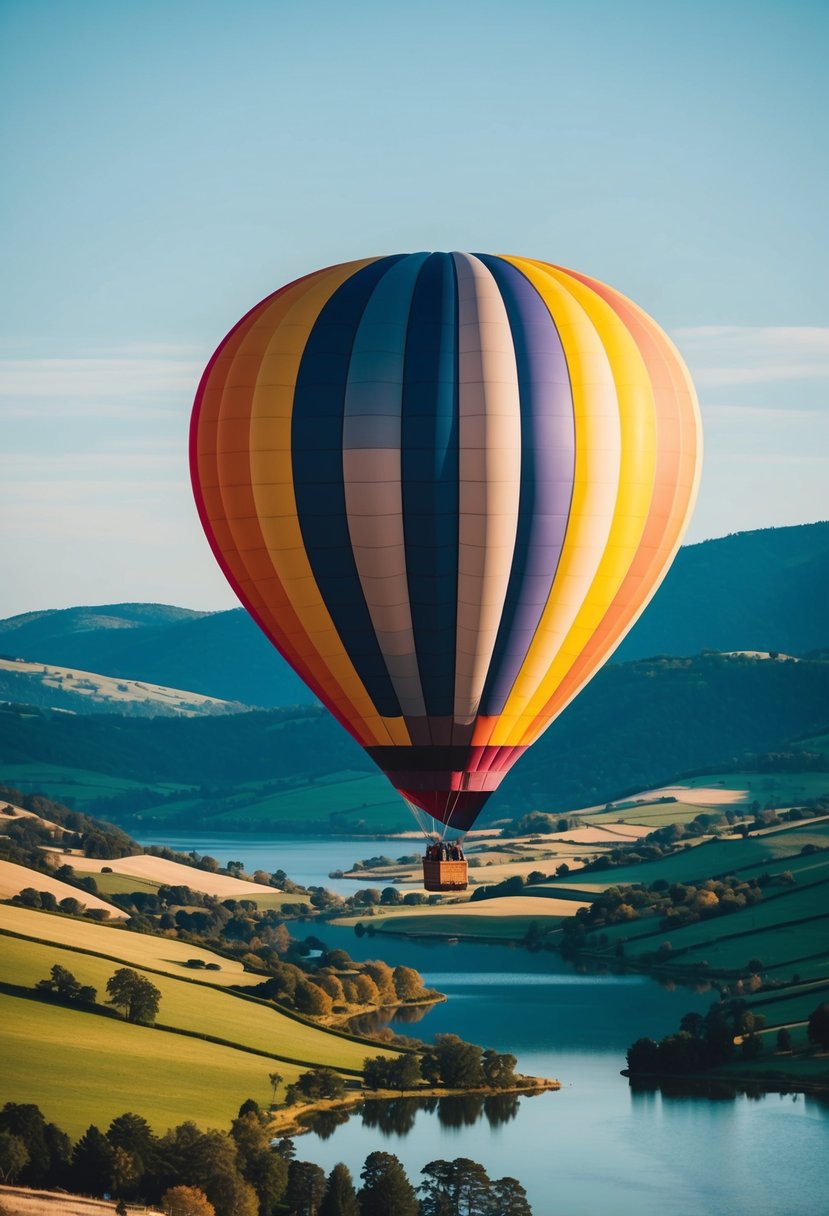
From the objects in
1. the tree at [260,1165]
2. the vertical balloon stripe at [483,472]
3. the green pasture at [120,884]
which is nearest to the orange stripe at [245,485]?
the vertical balloon stripe at [483,472]

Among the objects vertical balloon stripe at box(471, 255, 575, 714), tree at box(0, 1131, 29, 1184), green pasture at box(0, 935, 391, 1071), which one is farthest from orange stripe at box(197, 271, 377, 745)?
green pasture at box(0, 935, 391, 1071)

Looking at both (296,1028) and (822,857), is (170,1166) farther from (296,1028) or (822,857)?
(822,857)

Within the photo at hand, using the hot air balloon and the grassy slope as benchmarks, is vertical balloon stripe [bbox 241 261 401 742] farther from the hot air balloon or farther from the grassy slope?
the grassy slope

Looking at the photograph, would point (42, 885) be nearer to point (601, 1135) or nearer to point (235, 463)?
point (601, 1135)

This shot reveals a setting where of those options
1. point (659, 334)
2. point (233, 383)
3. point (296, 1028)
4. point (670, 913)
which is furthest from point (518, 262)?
point (670, 913)

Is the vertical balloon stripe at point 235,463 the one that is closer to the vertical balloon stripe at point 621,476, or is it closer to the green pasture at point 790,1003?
the vertical balloon stripe at point 621,476

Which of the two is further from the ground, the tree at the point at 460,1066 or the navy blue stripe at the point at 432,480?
the navy blue stripe at the point at 432,480
